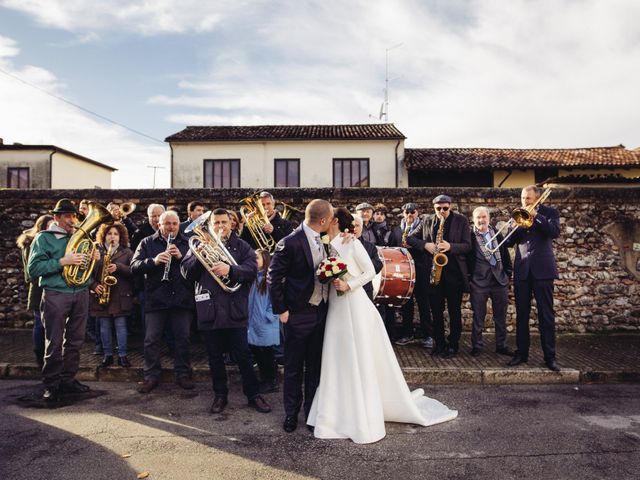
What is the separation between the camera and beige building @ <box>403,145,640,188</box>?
85.2ft

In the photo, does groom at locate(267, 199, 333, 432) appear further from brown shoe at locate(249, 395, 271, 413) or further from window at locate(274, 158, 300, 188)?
window at locate(274, 158, 300, 188)

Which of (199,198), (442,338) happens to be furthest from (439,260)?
(199,198)

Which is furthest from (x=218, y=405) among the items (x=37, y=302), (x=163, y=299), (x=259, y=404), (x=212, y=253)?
(x=37, y=302)

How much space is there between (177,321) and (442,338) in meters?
3.80

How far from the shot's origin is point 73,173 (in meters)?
35.2

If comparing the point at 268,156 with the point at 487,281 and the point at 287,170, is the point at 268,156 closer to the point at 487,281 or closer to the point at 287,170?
the point at 287,170

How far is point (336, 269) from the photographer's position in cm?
428

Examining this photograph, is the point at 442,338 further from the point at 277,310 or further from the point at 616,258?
the point at 616,258

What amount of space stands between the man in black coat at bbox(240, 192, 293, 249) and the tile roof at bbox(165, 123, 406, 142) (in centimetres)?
2200

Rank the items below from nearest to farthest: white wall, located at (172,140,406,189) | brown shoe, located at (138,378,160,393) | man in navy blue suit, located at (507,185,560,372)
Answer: brown shoe, located at (138,378,160,393) < man in navy blue suit, located at (507,185,560,372) < white wall, located at (172,140,406,189)

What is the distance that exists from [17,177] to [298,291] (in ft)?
114

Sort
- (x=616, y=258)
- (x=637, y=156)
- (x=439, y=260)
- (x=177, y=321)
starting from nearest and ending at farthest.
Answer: (x=177, y=321)
(x=439, y=260)
(x=616, y=258)
(x=637, y=156)

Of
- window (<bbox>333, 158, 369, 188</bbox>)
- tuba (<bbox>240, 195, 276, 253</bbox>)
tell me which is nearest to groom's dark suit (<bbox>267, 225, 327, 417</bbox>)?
tuba (<bbox>240, 195, 276, 253</bbox>)

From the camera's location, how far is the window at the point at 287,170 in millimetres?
29078
